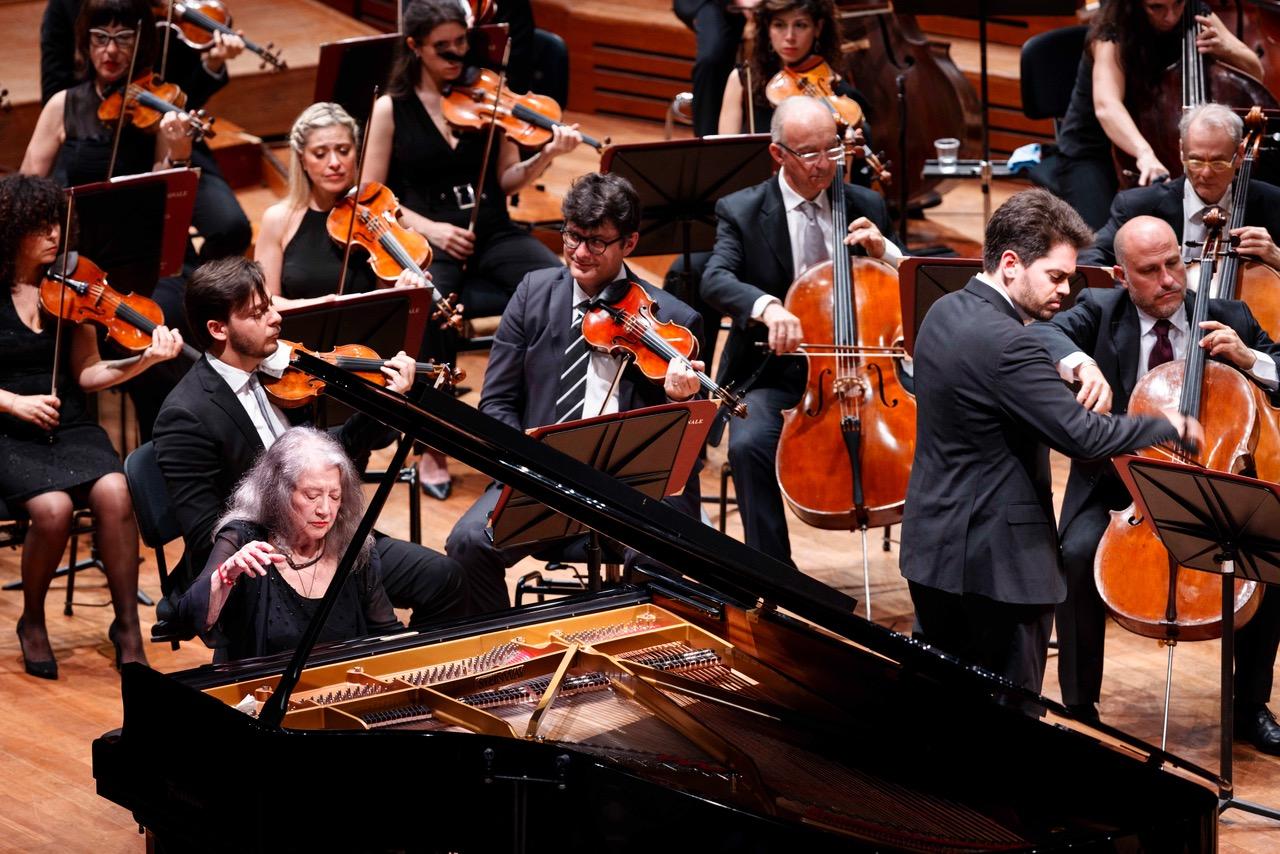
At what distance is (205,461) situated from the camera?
13.5ft

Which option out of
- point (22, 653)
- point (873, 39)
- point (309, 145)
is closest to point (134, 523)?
point (22, 653)

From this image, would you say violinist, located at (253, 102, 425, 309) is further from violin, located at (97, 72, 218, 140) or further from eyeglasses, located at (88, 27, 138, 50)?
eyeglasses, located at (88, 27, 138, 50)

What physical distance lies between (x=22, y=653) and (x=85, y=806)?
0.94m

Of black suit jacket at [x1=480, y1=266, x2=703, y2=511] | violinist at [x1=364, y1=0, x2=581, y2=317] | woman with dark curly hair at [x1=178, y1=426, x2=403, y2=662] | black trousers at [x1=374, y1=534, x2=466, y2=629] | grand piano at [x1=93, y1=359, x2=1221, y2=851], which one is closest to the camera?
grand piano at [x1=93, y1=359, x2=1221, y2=851]

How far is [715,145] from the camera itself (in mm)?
5141

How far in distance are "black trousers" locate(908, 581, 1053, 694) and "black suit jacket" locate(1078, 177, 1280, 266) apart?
1406 mm

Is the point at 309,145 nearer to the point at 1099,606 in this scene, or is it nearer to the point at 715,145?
the point at 715,145

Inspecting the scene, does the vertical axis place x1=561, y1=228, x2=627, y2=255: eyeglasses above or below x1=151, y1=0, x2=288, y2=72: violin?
below

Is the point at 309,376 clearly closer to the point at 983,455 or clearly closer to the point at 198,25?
the point at 983,455

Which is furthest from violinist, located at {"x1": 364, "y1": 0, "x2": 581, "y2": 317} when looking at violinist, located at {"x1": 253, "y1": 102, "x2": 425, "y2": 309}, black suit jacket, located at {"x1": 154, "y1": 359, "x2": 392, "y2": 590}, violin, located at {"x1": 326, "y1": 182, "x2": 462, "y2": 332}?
black suit jacket, located at {"x1": 154, "y1": 359, "x2": 392, "y2": 590}

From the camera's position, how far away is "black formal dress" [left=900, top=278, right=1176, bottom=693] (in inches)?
133

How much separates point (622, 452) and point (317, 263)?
1.77 m

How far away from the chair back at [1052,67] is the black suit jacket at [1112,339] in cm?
220

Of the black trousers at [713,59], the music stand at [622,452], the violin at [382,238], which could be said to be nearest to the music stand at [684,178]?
the violin at [382,238]
